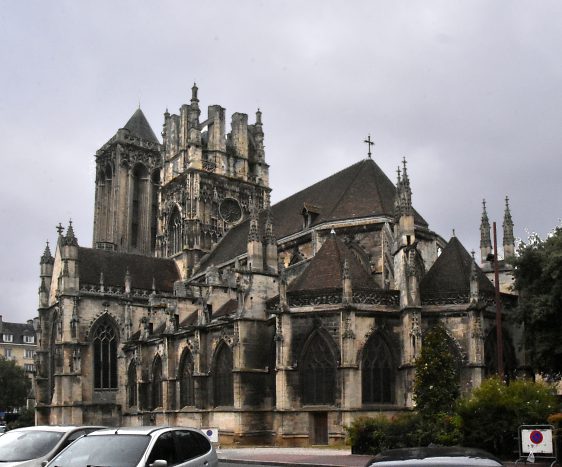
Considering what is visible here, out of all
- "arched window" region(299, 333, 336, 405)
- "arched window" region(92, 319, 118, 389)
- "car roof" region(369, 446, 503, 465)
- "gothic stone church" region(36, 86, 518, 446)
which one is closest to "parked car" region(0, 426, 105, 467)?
"car roof" region(369, 446, 503, 465)

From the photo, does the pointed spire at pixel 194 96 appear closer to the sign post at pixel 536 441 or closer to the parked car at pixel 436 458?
the sign post at pixel 536 441

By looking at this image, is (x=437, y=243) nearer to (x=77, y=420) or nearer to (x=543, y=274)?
(x=543, y=274)

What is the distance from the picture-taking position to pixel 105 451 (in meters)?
10.1

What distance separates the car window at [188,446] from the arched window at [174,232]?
4713 centimetres

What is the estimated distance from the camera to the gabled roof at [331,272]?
33.1 meters

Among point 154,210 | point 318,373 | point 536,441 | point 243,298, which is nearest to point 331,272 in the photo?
point 243,298

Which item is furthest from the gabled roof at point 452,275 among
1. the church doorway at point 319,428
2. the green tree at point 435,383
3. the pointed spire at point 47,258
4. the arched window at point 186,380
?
the pointed spire at point 47,258

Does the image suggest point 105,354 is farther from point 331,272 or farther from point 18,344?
point 18,344

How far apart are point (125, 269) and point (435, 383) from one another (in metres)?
35.1

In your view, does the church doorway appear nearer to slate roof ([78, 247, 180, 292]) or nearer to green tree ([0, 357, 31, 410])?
slate roof ([78, 247, 180, 292])

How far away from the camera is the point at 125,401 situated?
48.8 metres

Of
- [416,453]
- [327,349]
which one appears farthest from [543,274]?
[416,453]

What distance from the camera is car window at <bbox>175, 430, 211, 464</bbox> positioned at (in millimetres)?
10945

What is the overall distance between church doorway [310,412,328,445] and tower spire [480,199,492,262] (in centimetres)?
1524
